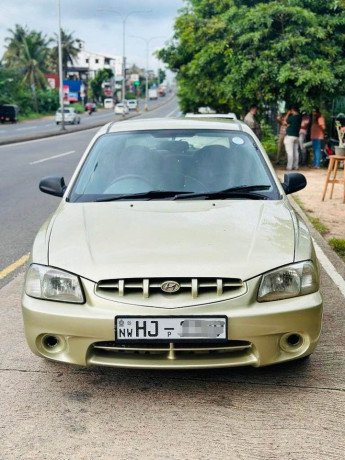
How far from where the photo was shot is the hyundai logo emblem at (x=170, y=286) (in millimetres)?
3318

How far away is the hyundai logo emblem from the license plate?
0.46 feet

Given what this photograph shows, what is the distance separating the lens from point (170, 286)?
3320mm

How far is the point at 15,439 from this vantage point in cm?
311

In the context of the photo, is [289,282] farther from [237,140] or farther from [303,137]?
[303,137]

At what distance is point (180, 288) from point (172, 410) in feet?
2.14

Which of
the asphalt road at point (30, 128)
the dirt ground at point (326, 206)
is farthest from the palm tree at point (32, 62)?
the dirt ground at point (326, 206)

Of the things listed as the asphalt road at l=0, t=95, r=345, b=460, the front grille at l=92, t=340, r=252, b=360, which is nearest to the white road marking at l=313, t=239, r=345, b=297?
the asphalt road at l=0, t=95, r=345, b=460

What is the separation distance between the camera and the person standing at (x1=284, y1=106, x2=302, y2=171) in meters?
16.5

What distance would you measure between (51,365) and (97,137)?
200 centimetres

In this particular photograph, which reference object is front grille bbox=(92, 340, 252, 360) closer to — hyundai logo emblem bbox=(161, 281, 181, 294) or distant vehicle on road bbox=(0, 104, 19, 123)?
hyundai logo emblem bbox=(161, 281, 181, 294)

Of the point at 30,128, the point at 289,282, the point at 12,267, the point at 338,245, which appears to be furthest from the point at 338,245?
the point at 30,128

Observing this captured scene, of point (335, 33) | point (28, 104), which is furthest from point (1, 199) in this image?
point (28, 104)

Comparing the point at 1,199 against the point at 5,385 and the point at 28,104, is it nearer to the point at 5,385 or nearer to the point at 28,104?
the point at 5,385

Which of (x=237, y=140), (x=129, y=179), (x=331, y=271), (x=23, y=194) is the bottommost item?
(x=23, y=194)
